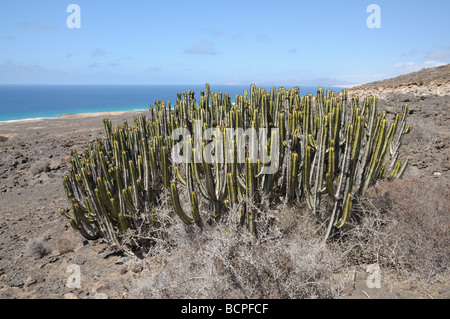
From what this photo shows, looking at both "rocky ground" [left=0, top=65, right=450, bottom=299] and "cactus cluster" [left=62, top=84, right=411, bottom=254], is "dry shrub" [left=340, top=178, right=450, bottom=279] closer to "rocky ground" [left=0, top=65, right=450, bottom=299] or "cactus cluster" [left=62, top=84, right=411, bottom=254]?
"rocky ground" [left=0, top=65, right=450, bottom=299]

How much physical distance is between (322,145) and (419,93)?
14.8 meters

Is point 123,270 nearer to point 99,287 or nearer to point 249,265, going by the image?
point 99,287

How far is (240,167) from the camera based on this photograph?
15.9ft

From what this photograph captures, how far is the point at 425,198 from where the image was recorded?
453cm

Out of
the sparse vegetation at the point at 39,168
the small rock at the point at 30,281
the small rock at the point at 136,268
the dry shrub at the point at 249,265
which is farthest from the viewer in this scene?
the sparse vegetation at the point at 39,168

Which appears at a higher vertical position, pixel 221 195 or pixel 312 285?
pixel 221 195

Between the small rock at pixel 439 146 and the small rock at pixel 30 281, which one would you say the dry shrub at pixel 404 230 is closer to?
the small rock at pixel 439 146

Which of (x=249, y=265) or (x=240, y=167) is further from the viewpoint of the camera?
(x=240, y=167)

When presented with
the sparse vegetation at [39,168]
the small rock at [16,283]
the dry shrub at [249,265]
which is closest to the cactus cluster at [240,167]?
the dry shrub at [249,265]

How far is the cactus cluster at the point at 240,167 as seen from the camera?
14.4ft

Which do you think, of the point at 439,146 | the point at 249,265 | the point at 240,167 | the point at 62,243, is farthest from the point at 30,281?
the point at 439,146

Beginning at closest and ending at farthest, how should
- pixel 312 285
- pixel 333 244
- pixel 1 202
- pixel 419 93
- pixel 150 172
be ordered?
pixel 312 285, pixel 333 244, pixel 150 172, pixel 1 202, pixel 419 93

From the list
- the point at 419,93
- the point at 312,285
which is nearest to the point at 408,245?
the point at 312,285

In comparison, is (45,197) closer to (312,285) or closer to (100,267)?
(100,267)
